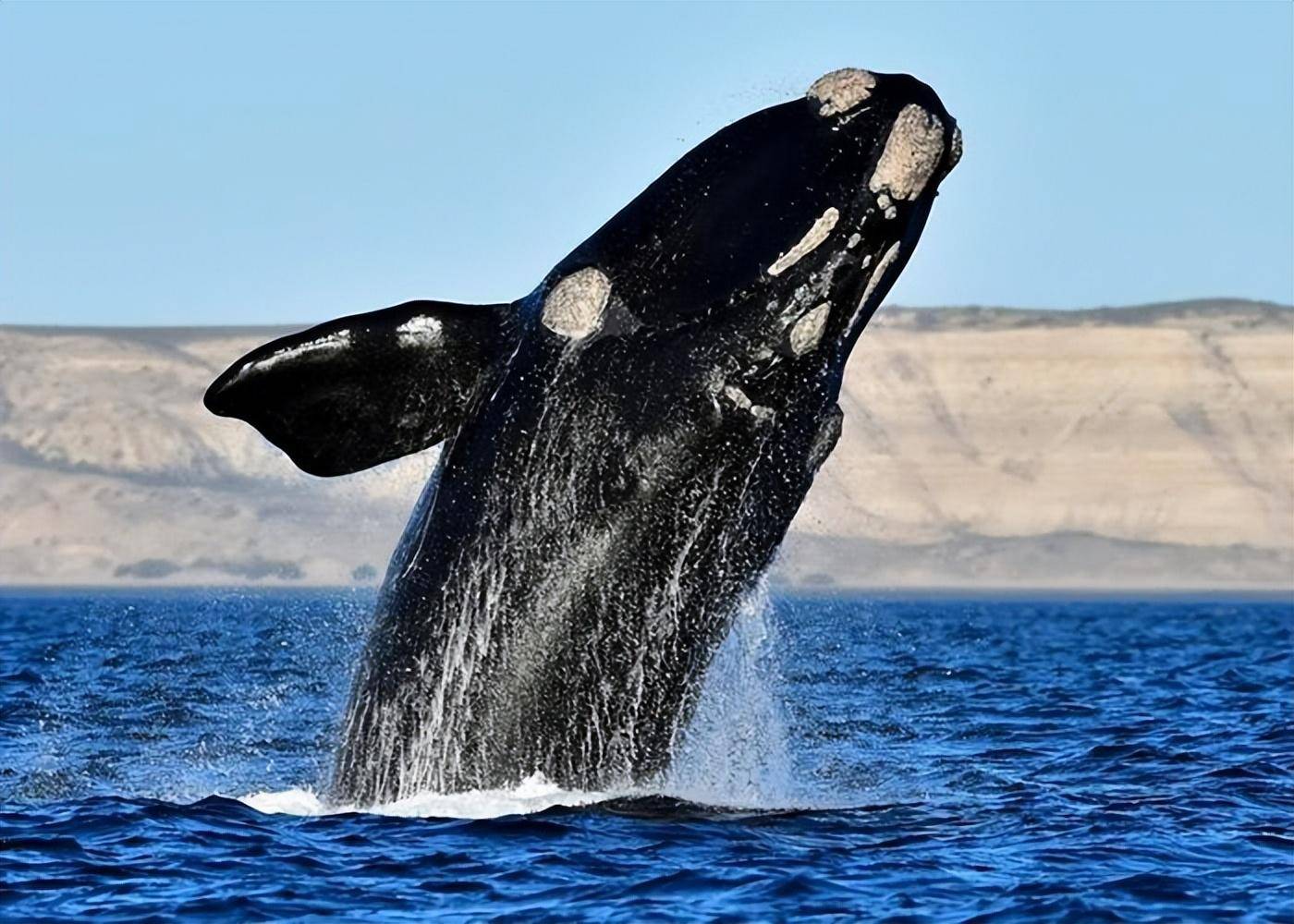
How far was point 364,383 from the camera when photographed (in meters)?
13.7

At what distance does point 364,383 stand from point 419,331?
43 centimetres

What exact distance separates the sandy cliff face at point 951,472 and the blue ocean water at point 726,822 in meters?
149

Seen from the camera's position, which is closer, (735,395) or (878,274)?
(735,395)

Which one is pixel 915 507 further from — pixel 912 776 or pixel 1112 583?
pixel 912 776

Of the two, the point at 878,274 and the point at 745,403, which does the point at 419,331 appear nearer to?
the point at 745,403

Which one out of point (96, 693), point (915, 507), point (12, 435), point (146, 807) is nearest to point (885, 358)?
point (915, 507)

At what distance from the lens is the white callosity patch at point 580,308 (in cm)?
1391

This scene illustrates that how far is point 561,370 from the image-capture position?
1393 cm

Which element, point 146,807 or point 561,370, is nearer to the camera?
point 561,370

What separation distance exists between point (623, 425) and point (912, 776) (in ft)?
20.0

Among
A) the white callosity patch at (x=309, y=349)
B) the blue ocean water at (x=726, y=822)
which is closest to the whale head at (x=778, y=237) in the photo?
the white callosity patch at (x=309, y=349)

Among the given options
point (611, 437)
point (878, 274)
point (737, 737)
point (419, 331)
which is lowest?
point (737, 737)

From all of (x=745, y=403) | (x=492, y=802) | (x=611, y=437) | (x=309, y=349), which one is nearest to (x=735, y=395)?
(x=745, y=403)

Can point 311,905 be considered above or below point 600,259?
below
